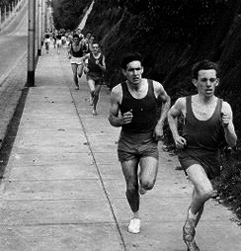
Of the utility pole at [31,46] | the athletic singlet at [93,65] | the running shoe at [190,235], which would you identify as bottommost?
the utility pole at [31,46]

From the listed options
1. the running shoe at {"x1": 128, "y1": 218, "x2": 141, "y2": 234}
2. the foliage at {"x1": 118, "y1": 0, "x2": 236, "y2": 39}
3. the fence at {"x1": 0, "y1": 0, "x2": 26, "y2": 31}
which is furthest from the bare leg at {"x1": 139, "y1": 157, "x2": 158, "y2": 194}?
the fence at {"x1": 0, "y1": 0, "x2": 26, "y2": 31}

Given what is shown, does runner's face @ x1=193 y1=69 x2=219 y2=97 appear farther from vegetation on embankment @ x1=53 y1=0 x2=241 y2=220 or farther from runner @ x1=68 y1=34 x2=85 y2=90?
runner @ x1=68 y1=34 x2=85 y2=90

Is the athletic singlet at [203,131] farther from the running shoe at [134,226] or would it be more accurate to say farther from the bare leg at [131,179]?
the running shoe at [134,226]

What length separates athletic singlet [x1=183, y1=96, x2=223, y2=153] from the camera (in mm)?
5473

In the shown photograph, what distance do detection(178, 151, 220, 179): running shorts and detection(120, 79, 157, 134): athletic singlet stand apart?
2.14 ft

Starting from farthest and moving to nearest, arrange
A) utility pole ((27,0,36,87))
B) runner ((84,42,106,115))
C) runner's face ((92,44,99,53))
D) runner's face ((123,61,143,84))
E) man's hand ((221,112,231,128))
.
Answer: utility pole ((27,0,36,87))
runner ((84,42,106,115))
runner's face ((92,44,99,53))
runner's face ((123,61,143,84))
man's hand ((221,112,231,128))

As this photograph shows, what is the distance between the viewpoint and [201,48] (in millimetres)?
14883

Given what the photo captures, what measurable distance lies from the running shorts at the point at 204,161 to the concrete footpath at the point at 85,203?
0.87m

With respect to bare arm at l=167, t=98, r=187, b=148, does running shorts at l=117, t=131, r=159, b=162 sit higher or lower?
lower

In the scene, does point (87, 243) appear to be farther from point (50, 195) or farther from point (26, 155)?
point (26, 155)

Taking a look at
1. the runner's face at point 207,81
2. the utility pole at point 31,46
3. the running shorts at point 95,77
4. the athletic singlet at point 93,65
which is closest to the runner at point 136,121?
the runner's face at point 207,81

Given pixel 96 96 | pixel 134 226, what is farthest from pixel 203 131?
pixel 96 96

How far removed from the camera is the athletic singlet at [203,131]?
5.47 metres

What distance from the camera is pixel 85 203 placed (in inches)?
296
